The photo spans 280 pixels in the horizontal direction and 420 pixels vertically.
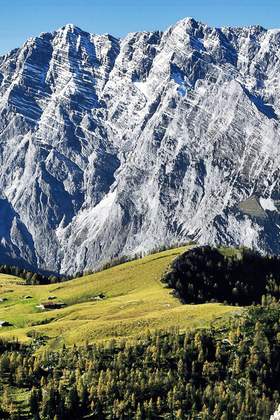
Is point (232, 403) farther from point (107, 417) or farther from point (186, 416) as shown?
point (107, 417)

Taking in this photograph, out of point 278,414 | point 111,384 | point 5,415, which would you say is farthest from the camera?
point 111,384

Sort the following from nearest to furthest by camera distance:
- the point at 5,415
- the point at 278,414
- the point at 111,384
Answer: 1. the point at 278,414
2. the point at 5,415
3. the point at 111,384

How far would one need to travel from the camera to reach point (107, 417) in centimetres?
18825

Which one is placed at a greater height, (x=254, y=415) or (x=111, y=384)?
(x=111, y=384)

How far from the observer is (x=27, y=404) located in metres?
194

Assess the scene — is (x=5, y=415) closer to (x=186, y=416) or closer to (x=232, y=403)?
(x=186, y=416)

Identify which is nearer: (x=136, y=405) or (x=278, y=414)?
(x=278, y=414)

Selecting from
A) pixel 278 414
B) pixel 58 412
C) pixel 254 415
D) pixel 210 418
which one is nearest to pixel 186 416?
pixel 210 418

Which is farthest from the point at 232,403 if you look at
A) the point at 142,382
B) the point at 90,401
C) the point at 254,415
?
the point at 90,401

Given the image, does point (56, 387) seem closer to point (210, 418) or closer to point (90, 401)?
point (90, 401)

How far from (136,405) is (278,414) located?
84610 mm

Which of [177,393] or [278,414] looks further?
[177,393]

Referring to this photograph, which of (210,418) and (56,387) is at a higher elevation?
(56,387)

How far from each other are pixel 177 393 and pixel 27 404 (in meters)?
39.5
